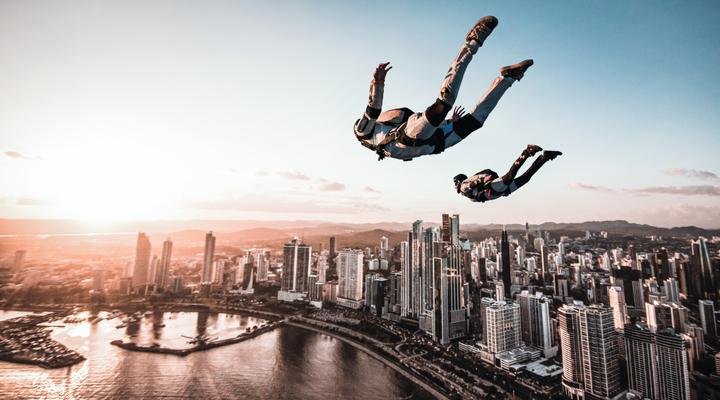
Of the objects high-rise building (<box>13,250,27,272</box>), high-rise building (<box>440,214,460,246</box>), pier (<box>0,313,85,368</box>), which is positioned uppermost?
high-rise building (<box>440,214,460,246</box>)

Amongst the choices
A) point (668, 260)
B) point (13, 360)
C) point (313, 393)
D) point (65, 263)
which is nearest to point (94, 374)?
point (13, 360)

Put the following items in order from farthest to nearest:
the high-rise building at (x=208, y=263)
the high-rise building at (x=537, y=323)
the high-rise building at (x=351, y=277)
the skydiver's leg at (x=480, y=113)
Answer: the high-rise building at (x=208, y=263) < the high-rise building at (x=351, y=277) < the high-rise building at (x=537, y=323) < the skydiver's leg at (x=480, y=113)

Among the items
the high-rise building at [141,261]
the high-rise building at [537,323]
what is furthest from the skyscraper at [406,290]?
the high-rise building at [141,261]

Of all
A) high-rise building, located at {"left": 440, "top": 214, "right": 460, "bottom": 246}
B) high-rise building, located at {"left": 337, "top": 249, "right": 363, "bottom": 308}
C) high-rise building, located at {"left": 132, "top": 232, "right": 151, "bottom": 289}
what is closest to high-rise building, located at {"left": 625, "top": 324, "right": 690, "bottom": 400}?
high-rise building, located at {"left": 440, "top": 214, "right": 460, "bottom": 246}

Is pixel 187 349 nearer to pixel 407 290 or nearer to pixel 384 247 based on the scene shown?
pixel 407 290

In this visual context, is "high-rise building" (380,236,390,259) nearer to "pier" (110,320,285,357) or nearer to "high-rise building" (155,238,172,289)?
"pier" (110,320,285,357)

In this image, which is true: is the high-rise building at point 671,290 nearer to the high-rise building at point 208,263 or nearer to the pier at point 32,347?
the pier at point 32,347

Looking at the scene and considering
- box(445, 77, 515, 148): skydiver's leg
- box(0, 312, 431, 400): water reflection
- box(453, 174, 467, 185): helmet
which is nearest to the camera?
box(445, 77, 515, 148): skydiver's leg

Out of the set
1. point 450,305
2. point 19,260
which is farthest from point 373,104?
point 19,260
